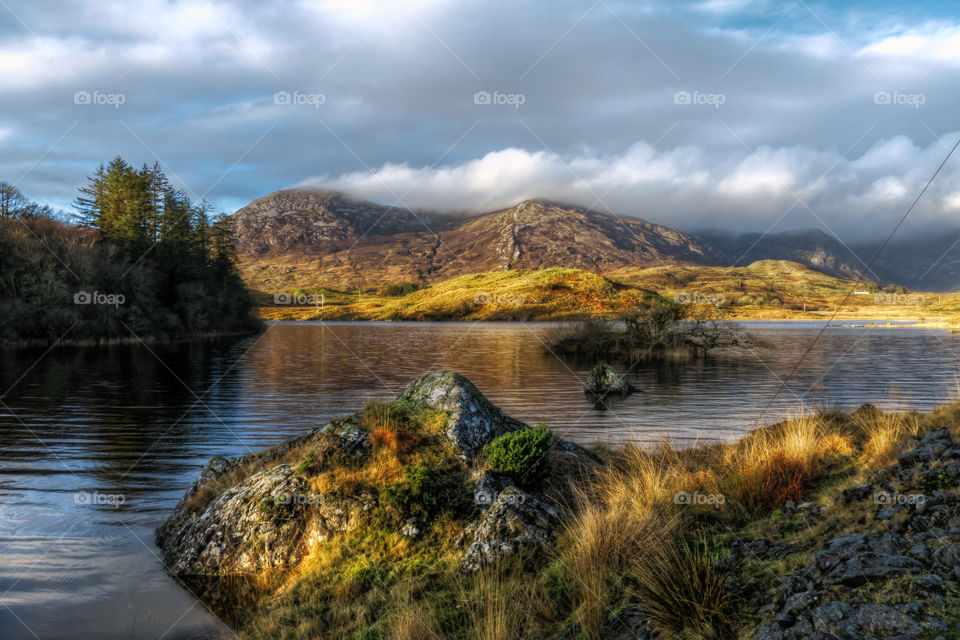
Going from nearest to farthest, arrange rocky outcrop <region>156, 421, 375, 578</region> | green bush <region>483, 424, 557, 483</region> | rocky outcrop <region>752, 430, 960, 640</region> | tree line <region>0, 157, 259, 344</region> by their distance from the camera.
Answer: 1. rocky outcrop <region>752, 430, 960, 640</region>
2. rocky outcrop <region>156, 421, 375, 578</region>
3. green bush <region>483, 424, 557, 483</region>
4. tree line <region>0, 157, 259, 344</region>

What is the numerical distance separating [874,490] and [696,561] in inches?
95.3

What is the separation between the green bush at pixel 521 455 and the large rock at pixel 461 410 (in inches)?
24.4

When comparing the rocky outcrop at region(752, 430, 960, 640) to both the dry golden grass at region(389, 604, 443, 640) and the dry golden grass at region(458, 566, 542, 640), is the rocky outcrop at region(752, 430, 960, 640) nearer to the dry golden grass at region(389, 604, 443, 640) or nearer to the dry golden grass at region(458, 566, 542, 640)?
the dry golden grass at region(458, 566, 542, 640)

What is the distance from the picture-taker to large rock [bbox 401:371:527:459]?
9.52m

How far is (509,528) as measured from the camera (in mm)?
7172

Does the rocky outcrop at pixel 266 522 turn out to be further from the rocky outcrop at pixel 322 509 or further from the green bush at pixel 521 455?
the green bush at pixel 521 455

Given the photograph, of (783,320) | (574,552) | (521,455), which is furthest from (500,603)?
(783,320)

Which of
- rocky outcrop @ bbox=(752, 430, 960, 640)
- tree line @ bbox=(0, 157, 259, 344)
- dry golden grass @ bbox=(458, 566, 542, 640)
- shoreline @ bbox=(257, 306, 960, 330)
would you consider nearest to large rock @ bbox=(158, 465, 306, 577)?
dry golden grass @ bbox=(458, 566, 542, 640)

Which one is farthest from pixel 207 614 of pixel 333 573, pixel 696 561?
pixel 696 561

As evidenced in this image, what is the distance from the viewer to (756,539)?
5840mm

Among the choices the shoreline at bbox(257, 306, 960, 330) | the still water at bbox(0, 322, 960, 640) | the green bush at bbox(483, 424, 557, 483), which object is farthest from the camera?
the shoreline at bbox(257, 306, 960, 330)

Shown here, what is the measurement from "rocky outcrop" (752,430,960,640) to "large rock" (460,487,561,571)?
2.77 meters

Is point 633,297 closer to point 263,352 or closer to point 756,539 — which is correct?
point 263,352

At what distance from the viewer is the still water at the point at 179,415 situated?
769 cm
